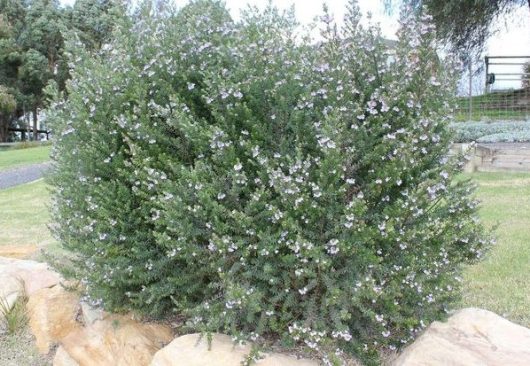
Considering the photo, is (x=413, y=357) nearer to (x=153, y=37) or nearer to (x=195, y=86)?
(x=195, y=86)

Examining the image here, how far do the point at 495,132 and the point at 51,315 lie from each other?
9.55m

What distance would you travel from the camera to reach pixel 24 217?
872cm

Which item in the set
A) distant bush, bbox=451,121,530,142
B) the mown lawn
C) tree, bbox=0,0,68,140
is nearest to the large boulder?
the mown lawn

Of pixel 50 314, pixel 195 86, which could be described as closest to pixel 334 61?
pixel 195 86

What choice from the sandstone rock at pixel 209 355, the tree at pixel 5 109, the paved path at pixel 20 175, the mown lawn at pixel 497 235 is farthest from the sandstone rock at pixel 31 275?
the tree at pixel 5 109

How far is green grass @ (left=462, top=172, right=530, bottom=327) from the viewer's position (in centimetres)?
389

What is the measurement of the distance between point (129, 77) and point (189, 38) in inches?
16.5

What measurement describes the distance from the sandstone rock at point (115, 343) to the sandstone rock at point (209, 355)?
0.35 m

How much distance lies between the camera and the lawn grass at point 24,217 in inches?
278

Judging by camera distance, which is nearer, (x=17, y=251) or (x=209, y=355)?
(x=209, y=355)

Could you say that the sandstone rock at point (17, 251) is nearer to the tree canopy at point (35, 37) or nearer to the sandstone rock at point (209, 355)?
the sandstone rock at point (209, 355)

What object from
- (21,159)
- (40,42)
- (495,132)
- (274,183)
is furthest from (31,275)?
(40,42)

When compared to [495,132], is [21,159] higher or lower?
lower

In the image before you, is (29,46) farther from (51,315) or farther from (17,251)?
(51,315)
